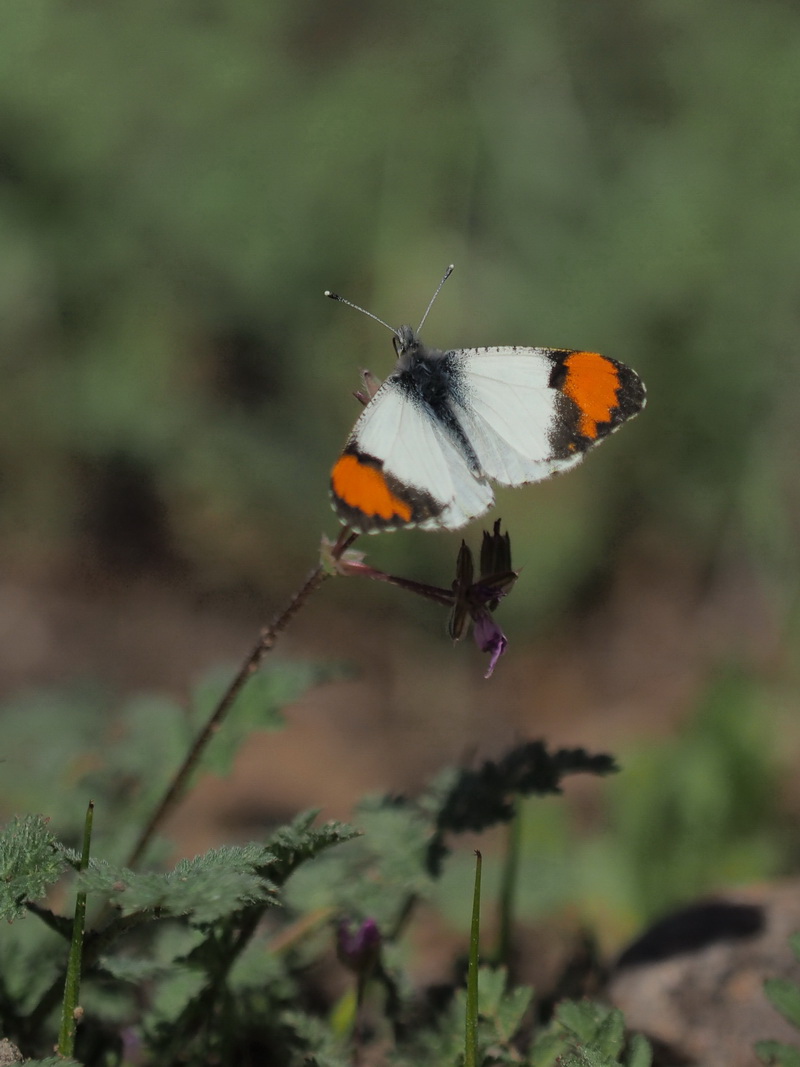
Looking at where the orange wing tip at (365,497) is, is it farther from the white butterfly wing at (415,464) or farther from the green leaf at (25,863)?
the green leaf at (25,863)

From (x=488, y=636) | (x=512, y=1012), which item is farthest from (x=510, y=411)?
(x=512, y=1012)

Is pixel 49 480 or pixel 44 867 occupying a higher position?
pixel 49 480

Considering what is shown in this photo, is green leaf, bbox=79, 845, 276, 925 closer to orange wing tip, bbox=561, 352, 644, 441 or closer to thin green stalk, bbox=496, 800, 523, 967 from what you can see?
thin green stalk, bbox=496, 800, 523, 967

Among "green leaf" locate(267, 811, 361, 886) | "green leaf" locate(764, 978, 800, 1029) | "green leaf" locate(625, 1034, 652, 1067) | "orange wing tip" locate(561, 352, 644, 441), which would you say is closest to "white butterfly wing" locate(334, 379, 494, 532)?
"orange wing tip" locate(561, 352, 644, 441)

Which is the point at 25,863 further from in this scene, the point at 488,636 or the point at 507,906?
the point at 507,906

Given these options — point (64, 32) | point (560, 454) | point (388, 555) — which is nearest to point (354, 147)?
point (64, 32)

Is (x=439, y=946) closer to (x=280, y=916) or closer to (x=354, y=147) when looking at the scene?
(x=280, y=916)
